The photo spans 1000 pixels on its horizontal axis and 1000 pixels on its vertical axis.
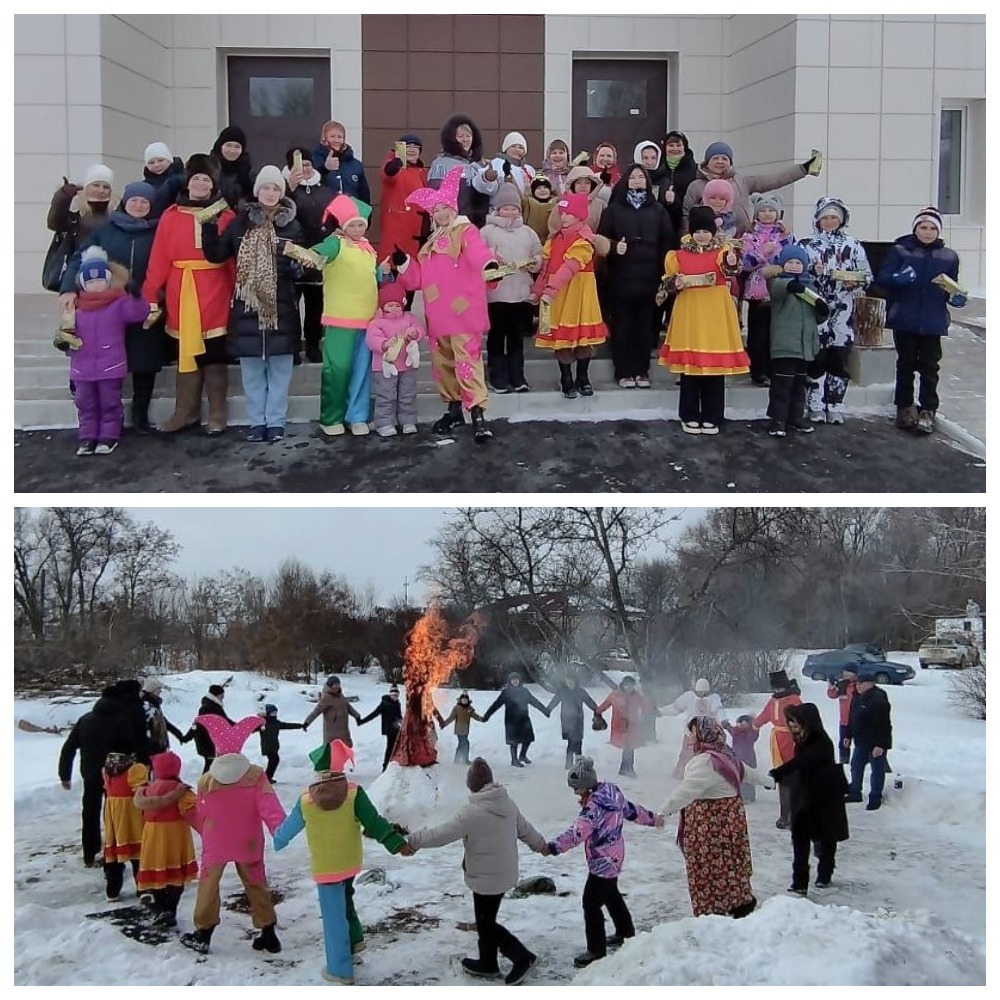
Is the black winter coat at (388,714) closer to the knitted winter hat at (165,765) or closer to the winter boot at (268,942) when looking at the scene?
the knitted winter hat at (165,765)

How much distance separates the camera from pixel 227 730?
265 inches

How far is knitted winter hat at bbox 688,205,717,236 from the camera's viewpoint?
6.86 m

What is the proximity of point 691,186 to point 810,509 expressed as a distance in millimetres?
2331

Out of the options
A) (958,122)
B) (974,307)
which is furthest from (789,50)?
(974,307)

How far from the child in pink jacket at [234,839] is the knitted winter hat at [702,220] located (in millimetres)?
4157

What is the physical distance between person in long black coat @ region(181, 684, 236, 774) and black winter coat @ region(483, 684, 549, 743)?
5.78ft

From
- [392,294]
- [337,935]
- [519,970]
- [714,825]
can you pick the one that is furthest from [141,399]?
[714,825]

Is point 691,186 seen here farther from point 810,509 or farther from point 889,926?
point 889,926

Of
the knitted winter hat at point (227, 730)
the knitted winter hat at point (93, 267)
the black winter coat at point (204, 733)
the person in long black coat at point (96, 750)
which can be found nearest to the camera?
the person in long black coat at point (96, 750)

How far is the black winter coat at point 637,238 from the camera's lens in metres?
7.16

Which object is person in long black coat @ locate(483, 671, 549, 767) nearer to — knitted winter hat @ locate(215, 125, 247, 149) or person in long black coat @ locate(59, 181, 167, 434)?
person in long black coat @ locate(59, 181, 167, 434)

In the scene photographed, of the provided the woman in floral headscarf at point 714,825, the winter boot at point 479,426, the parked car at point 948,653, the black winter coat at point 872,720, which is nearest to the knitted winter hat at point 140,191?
the winter boot at point 479,426

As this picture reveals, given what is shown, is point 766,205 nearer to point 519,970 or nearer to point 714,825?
point 714,825

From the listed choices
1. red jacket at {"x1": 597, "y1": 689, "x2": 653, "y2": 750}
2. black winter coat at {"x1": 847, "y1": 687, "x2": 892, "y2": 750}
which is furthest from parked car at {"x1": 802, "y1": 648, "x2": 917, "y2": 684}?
red jacket at {"x1": 597, "y1": 689, "x2": 653, "y2": 750}
